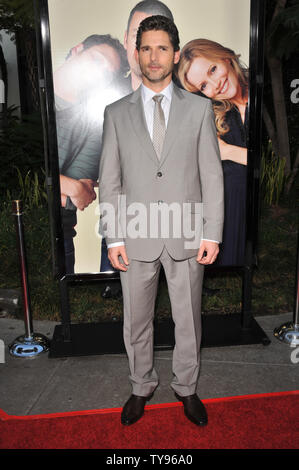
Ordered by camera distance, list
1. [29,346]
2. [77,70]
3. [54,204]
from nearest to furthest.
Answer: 1. [77,70]
2. [54,204]
3. [29,346]

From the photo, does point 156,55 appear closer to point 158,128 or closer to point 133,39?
point 158,128

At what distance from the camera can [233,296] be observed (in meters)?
4.43

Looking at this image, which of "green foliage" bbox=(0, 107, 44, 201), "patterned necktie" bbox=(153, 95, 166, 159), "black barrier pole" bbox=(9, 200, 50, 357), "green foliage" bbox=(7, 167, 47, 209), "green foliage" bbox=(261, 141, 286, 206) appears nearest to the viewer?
"patterned necktie" bbox=(153, 95, 166, 159)

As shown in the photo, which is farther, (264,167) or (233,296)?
(264,167)

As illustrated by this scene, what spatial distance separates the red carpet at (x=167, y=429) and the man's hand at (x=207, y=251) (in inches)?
36.6

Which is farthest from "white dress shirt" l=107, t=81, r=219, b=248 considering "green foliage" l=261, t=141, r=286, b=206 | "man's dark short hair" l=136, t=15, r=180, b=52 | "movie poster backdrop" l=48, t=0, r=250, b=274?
"green foliage" l=261, t=141, r=286, b=206

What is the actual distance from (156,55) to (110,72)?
755mm

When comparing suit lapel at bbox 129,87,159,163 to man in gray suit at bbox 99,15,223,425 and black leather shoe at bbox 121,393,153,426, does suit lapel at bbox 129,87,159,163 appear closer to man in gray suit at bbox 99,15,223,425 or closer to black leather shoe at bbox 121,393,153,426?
man in gray suit at bbox 99,15,223,425

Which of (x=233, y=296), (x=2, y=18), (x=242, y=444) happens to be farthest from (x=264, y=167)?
(x=2, y=18)

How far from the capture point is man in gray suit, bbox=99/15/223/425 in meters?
2.36

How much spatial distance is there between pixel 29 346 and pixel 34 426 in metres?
0.95

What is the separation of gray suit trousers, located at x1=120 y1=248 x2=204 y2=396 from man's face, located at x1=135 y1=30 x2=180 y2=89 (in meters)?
0.93

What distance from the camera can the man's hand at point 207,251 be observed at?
96.2 inches

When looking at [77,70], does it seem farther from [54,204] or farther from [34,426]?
[34,426]
